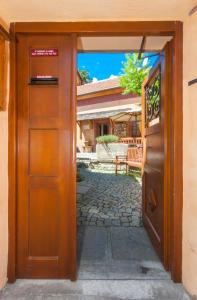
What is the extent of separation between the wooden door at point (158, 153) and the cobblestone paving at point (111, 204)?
30.4 inches

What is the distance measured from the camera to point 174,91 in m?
2.32

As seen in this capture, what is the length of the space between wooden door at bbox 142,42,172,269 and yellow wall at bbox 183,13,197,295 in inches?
9.6

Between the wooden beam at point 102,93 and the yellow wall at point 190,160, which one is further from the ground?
the wooden beam at point 102,93

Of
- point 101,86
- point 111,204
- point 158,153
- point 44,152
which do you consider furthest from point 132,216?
point 101,86

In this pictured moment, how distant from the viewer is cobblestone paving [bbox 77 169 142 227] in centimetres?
418

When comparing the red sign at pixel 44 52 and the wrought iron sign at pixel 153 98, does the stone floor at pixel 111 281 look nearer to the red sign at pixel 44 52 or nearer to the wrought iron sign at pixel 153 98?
the wrought iron sign at pixel 153 98

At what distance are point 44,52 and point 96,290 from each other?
2.47 metres

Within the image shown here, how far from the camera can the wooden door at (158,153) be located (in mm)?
2500

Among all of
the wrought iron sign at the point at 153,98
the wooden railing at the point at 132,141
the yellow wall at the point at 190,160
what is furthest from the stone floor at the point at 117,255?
the wooden railing at the point at 132,141
